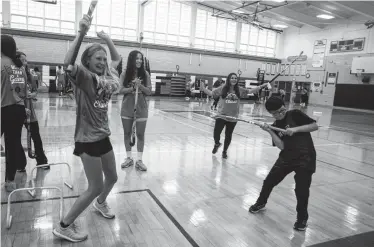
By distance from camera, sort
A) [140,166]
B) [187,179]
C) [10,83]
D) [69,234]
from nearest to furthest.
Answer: [69,234] < [10,83] < [187,179] < [140,166]

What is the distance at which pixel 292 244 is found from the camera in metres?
2.83

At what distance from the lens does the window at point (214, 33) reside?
24.9 meters

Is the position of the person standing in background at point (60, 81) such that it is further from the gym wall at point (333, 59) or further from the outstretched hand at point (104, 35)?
the gym wall at point (333, 59)

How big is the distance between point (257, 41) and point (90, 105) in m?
27.8

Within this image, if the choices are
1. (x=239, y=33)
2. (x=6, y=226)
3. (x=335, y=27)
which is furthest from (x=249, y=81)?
(x=6, y=226)

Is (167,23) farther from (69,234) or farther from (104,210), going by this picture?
(69,234)

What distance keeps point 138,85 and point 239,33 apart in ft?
79.6

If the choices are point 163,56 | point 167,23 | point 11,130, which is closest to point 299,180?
point 11,130

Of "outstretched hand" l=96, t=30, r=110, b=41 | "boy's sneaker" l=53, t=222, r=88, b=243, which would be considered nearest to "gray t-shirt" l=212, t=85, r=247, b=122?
"outstretched hand" l=96, t=30, r=110, b=41

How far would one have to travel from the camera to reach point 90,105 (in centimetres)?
240

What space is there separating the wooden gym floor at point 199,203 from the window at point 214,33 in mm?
20344

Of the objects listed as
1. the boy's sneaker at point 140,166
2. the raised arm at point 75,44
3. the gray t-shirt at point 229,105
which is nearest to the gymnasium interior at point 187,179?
the boy's sneaker at point 140,166

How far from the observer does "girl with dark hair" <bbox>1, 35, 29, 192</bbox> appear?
3.34 metres

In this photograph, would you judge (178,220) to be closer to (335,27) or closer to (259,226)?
(259,226)
